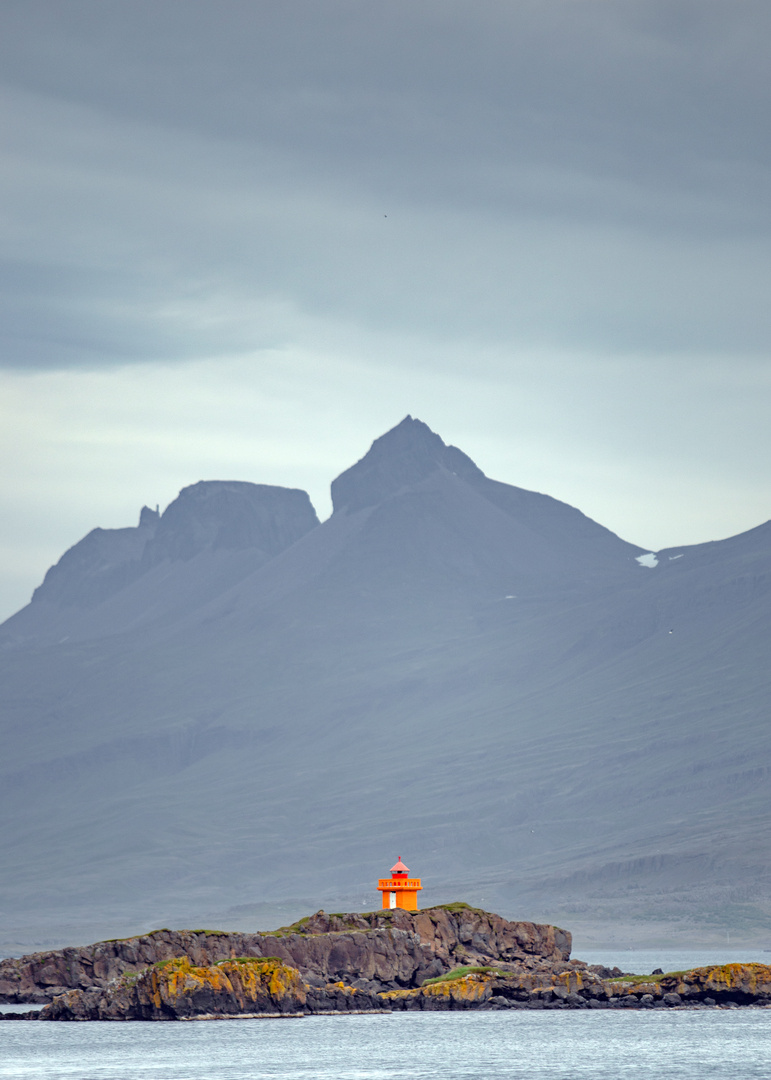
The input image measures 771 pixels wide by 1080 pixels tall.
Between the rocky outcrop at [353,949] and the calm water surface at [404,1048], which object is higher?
the rocky outcrop at [353,949]

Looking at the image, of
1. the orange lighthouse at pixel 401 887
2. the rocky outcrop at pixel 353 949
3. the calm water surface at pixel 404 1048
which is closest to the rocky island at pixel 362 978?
the rocky outcrop at pixel 353 949

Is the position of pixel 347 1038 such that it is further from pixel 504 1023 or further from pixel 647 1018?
Result: pixel 647 1018

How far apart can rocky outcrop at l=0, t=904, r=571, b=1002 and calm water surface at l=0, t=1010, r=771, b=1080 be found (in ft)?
11.9

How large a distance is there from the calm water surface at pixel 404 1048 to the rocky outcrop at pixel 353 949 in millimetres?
3625

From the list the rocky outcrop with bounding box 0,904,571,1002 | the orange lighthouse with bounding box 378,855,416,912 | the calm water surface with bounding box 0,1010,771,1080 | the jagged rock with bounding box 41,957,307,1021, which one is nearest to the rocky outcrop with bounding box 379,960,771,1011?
the calm water surface with bounding box 0,1010,771,1080

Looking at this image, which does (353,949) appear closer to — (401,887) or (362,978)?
(362,978)

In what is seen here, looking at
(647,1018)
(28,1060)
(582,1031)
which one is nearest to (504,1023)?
(582,1031)

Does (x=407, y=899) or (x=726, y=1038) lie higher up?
(x=407, y=899)

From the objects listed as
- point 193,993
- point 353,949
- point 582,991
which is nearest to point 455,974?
point 353,949

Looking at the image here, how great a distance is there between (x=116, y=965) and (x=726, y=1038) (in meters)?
41.6

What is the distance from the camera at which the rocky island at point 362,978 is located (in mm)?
110125

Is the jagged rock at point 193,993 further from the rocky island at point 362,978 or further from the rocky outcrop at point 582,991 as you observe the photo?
the rocky outcrop at point 582,991

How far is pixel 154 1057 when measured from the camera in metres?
98.9

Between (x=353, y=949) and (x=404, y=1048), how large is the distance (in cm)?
1372
